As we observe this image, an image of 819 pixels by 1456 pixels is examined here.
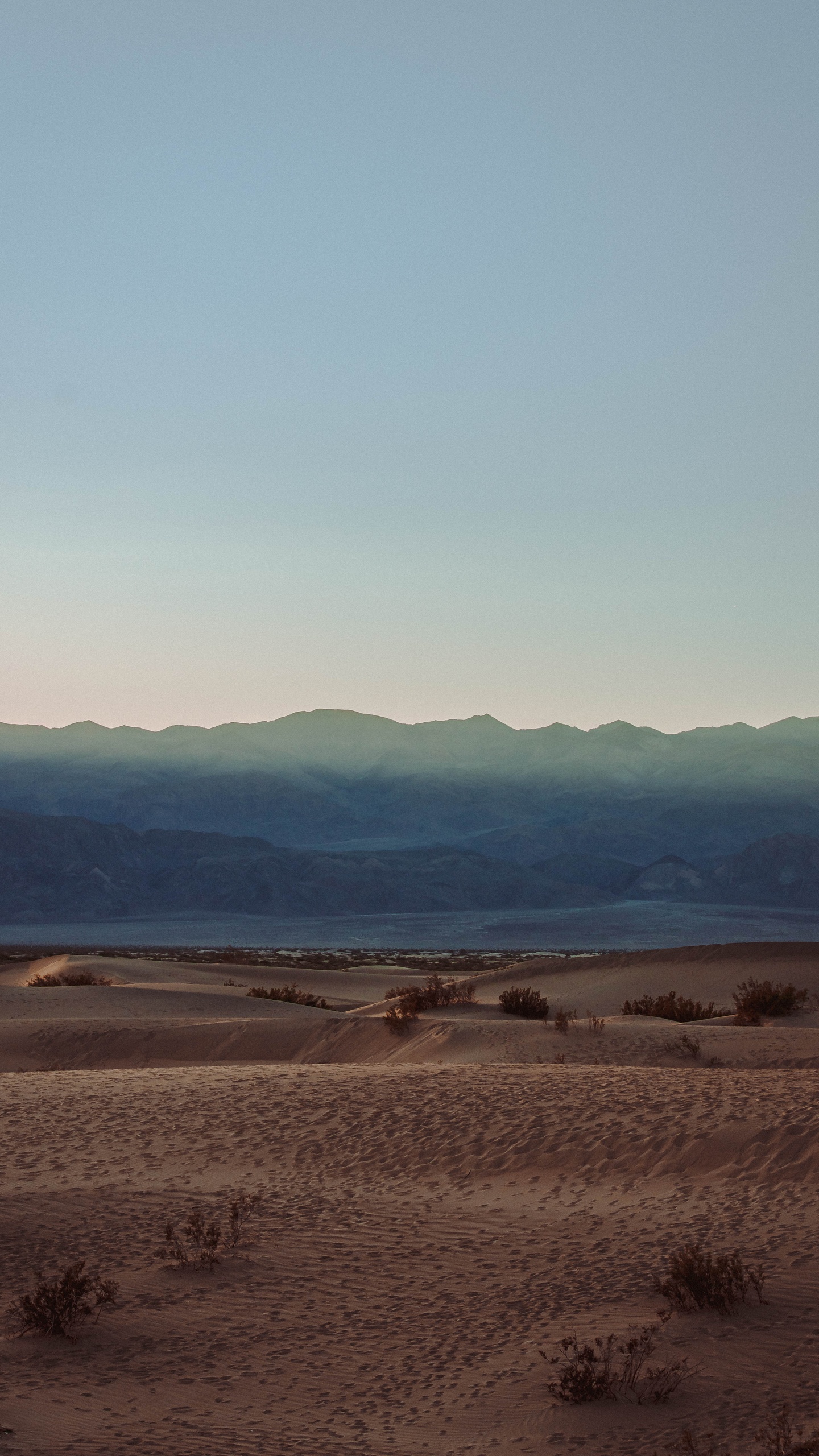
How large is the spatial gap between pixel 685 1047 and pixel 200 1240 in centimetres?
1217

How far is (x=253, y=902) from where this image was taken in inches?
6309

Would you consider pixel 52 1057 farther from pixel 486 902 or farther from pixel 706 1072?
pixel 486 902

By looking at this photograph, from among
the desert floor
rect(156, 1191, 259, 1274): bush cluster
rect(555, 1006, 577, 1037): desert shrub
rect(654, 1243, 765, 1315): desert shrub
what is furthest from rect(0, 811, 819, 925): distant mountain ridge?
rect(654, 1243, 765, 1315): desert shrub

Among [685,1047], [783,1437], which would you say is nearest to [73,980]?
[685,1047]

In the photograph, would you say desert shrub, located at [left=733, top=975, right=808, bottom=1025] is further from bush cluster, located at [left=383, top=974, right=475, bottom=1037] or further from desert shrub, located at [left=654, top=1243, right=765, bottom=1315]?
desert shrub, located at [left=654, top=1243, right=765, bottom=1315]

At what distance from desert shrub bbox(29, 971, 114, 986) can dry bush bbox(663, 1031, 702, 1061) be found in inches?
773

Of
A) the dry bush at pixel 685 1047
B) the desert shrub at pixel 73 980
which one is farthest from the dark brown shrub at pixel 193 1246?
the desert shrub at pixel 73 980

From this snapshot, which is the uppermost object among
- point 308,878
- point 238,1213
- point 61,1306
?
point 61,1306

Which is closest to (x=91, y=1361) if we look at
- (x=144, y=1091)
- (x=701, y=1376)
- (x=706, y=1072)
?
(x=701, y=1376)

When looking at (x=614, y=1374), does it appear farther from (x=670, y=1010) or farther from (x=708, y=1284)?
(x=670, y=1010)

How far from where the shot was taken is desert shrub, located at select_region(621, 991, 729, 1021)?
25297 mm

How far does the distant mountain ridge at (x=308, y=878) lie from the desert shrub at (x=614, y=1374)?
473 feet

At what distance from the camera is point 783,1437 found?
5.36 metres

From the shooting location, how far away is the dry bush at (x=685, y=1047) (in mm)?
19031
